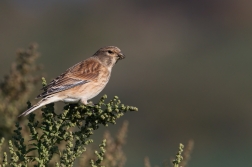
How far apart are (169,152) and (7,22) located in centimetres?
1200

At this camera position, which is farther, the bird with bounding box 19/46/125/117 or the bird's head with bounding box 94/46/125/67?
the bird's head with bounding box 94/46/125/67

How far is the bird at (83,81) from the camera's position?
5.97 m

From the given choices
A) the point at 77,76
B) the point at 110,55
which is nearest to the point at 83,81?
the point at 77,76

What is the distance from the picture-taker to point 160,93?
21.4 metres

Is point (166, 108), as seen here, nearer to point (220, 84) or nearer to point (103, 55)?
point (220, 84)

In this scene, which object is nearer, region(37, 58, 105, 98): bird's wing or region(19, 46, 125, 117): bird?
region(19, 46, 125, 117): bird

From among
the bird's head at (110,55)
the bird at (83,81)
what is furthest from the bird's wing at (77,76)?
the bird's head at (110,55)

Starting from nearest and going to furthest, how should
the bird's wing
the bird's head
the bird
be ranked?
the bird
the bird's wing
the bird's head

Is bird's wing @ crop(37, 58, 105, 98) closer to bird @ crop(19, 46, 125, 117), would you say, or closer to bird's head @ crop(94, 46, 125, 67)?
bird @ crop(19, 46, 125, 117)

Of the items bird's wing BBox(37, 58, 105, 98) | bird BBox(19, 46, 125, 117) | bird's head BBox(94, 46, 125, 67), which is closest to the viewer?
bird BBox(19, 46, 125, 117)

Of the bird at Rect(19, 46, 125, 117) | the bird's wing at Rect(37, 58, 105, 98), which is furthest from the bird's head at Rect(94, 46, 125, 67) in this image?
the bird's wing at Rect(37, 58, 105, 98)

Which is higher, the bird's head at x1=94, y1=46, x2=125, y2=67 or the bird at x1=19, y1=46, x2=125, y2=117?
the bird's head at x1=94, y1=46, x2=125, y2=67

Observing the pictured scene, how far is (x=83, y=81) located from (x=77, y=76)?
6 cm

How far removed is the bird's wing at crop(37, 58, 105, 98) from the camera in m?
6.08
